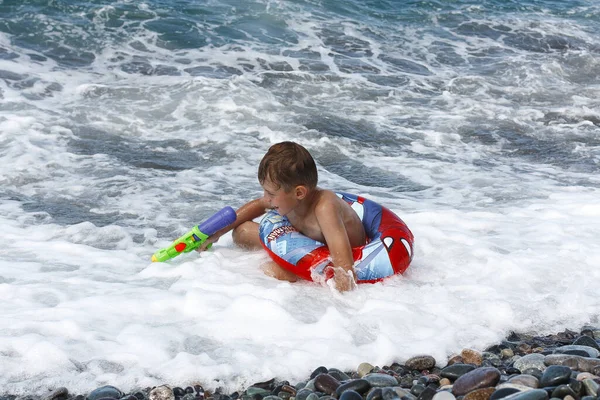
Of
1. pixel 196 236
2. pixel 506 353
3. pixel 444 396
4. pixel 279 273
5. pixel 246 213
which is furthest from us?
pixel 246 213

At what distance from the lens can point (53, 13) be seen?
12.8 meters

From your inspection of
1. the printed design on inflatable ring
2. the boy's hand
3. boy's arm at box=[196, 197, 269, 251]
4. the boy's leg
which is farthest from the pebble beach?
boy's arm at box=[196, 197, 269, 251]

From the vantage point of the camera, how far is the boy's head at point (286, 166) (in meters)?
4.53

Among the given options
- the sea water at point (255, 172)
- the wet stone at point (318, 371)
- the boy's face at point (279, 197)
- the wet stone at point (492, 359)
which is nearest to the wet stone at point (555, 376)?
the wet stone at point (492, 359)

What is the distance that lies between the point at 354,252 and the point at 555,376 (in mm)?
1819

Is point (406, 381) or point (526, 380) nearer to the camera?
point (526, 380)

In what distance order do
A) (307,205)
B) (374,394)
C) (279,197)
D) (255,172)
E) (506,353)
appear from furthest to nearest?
(255,172) < (307,205) < (279,197) < (506,353) < (374,394)

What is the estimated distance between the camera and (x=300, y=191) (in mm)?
4625

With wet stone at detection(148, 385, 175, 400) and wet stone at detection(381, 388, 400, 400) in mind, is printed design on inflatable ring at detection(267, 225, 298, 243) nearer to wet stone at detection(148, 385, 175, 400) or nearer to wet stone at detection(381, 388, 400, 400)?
wet stone at detection(148, 385, 175, 400)

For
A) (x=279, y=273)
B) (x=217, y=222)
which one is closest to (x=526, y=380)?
(x=279, y=273)

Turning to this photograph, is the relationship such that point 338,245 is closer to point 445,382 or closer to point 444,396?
point 445,382

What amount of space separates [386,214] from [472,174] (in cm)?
258

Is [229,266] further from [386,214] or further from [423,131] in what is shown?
[423,131]

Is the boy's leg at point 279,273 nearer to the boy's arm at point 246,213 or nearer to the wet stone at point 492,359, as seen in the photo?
the boy's arm at point 246,213
